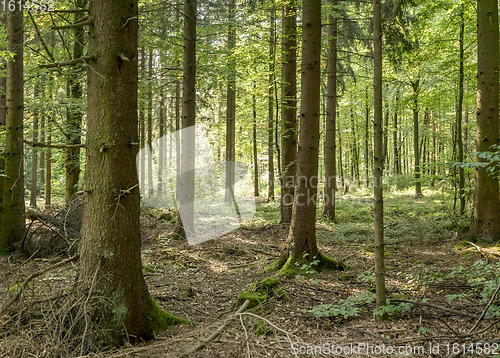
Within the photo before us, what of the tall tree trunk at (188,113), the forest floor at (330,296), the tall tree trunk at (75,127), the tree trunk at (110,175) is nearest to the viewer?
the forest floor at (330,296)

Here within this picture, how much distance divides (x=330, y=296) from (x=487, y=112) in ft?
17.9

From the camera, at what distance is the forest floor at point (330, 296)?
3025mm

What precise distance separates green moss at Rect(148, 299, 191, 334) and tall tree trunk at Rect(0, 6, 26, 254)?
5.34 m

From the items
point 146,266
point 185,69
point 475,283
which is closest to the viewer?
point 475,283

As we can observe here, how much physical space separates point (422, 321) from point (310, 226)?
2.50 m

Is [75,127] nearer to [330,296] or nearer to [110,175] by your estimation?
[110,175]

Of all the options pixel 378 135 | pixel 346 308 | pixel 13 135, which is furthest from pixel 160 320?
pixel 13 135

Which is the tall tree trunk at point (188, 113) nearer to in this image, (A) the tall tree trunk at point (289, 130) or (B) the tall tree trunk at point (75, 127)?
(A) the tall tree trunk at point (289, 130)

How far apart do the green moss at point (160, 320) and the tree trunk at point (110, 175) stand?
174mm

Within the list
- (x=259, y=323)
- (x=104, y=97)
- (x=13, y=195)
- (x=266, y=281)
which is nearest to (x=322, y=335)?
(x=259, y=323)

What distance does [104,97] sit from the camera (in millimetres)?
3305

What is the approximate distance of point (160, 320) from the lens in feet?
12.1

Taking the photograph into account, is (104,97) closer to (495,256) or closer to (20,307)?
(20,307)

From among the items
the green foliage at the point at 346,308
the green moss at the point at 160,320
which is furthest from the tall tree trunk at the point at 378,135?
the green moss at the point at 160,320
